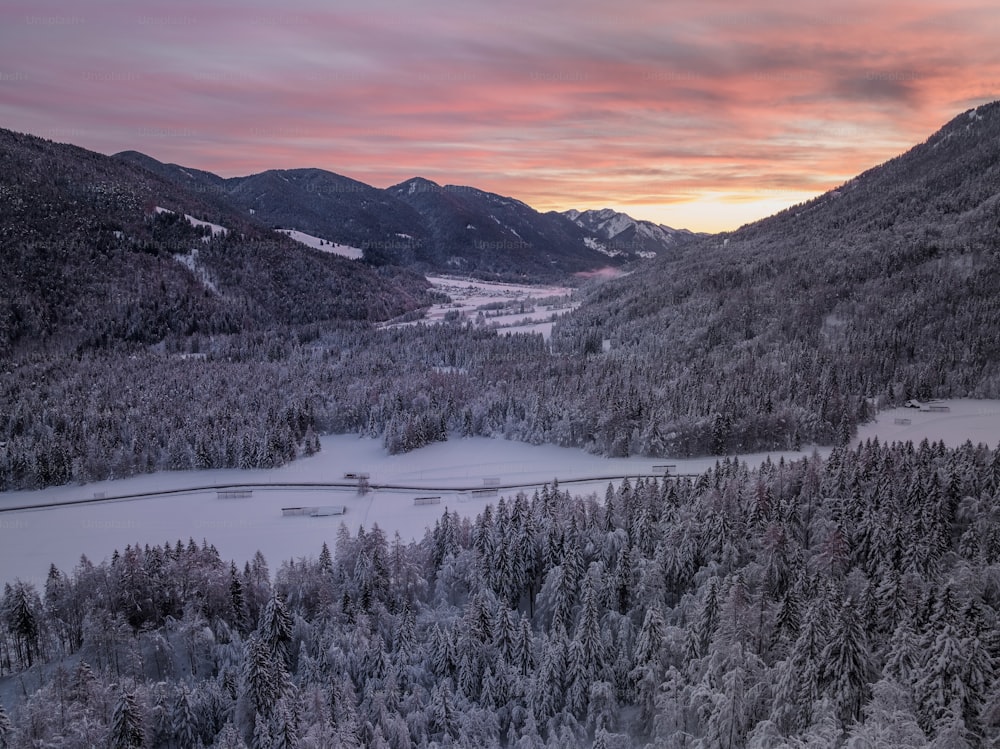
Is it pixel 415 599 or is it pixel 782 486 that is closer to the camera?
pixel 415 599

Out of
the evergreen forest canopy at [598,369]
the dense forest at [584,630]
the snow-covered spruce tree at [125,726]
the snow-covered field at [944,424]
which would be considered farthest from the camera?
the evergreen forest canopy at [598,369]

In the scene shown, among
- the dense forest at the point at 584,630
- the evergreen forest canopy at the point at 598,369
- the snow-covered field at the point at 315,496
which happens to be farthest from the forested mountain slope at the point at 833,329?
the dense forest at the point at 584,630

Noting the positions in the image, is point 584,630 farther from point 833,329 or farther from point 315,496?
point 833,329

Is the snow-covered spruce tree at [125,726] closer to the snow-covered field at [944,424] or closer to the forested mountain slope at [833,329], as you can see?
the forested mountain slope at [833,329]

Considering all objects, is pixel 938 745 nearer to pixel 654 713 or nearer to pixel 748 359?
pixel 654 713

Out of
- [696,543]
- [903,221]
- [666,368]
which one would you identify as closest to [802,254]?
[903,221]

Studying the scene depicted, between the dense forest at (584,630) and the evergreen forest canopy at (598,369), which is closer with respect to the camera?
the dense forest at (584,630)
